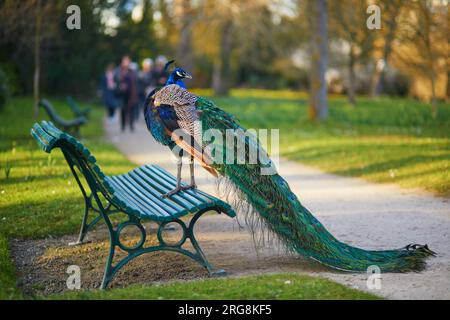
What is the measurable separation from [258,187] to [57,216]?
120 inches

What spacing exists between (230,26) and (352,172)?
24960mm

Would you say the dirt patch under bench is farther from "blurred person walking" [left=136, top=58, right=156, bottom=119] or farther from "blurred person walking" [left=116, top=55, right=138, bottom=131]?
"blurred person walking" [left=136, top=58, right=156, bottom=119]

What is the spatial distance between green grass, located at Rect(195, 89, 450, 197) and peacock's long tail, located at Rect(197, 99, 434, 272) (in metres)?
3.63

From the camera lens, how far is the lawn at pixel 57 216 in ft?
15.1

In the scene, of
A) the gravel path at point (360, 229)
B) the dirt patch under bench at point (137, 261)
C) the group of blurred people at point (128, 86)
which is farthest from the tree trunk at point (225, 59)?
the dirt patch under bench at point (137, 261)

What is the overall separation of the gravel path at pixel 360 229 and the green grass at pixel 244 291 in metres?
0.29

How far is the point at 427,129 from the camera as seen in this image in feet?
51.5

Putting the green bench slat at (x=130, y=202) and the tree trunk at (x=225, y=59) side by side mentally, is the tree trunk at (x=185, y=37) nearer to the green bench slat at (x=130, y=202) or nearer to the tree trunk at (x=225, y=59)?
the tree trunk at (x=225, y=59)

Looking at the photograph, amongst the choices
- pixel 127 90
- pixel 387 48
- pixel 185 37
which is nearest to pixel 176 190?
pixel 127 90

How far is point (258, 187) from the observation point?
553 cm

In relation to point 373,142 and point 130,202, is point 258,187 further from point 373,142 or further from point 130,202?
point 373,142

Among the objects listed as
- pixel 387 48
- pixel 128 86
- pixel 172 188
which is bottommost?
pixel 172 188

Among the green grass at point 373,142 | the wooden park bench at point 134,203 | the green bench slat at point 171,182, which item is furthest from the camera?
the green grass at point 373,142

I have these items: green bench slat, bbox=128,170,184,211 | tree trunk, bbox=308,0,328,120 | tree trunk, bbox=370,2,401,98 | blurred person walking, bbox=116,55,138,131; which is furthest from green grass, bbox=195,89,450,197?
green bench slat, bbox=128,170,184,211
